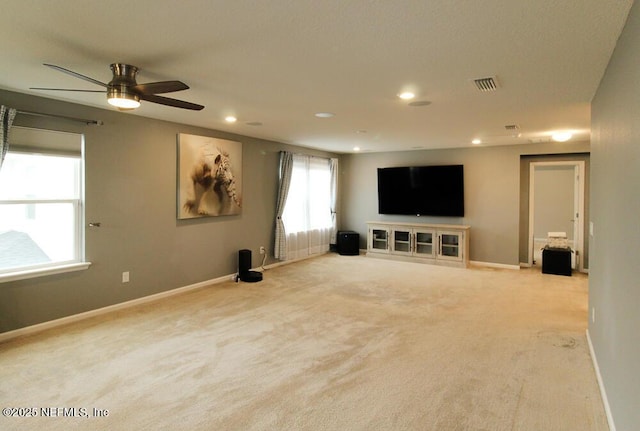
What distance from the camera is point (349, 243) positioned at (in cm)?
809

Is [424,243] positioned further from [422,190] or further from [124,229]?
[124,229]

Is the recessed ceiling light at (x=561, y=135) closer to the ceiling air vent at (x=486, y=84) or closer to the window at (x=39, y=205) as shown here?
the ceiling air vent at (x=486, y=84)

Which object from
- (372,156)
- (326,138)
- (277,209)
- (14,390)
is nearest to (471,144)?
(372,156)

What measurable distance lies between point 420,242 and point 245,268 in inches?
145

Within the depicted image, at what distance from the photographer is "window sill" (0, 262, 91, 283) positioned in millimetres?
3488

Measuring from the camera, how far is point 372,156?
8406 millimetres

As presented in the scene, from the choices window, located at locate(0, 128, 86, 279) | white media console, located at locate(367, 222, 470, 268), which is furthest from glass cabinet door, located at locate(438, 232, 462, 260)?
window, located at locate(0, 128, 86, 279)

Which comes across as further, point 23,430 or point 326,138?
point 326,138

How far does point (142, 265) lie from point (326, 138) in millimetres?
3511

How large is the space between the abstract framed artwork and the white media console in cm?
336

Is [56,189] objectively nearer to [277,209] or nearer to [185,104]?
[185,104]

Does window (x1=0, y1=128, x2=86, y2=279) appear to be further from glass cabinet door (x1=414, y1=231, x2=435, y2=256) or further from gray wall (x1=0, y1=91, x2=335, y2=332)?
glass cabinet door (x1=414, y1=231, x2=435, y2=256)

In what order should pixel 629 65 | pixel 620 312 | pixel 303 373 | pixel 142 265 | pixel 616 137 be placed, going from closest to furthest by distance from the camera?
1. pixel 629 65
2. pixel 620 312
3. pixel 616 137
4. pixel 303 373
5. pixel 142 265

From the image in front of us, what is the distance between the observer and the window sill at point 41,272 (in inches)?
137
